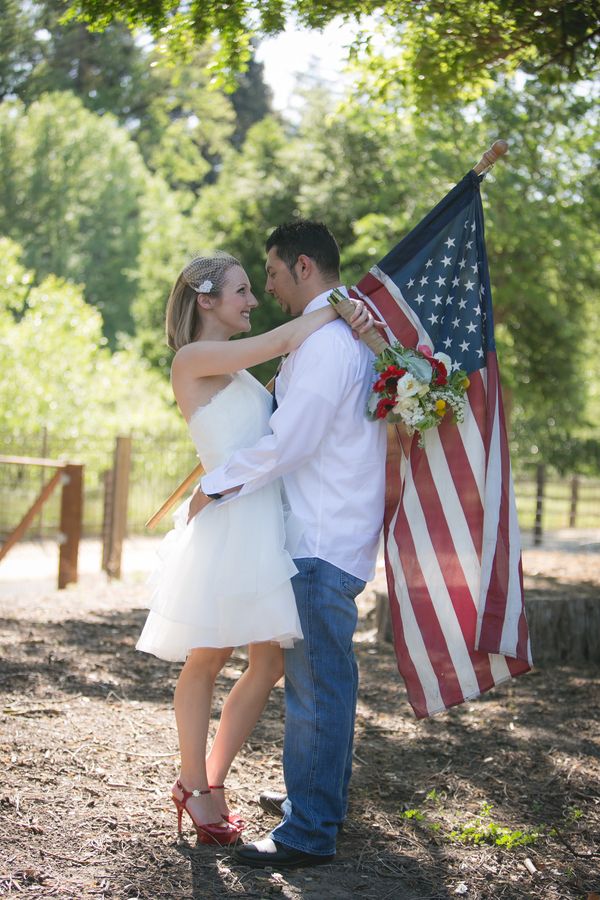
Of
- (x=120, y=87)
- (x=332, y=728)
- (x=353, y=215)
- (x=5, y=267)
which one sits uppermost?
(x=120, y=87)

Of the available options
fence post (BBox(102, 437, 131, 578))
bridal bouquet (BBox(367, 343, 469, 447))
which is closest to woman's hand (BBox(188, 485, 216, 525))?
bridal bouquet (BBox(367, 343, 469, 447))

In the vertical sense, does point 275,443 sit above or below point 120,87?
below

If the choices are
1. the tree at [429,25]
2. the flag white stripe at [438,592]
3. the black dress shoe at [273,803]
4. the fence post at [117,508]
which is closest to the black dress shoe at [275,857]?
the black dress shoe at [273,803]

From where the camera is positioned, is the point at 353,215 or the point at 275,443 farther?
the point at 353,215

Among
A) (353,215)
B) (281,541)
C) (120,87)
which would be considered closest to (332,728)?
(281,541)

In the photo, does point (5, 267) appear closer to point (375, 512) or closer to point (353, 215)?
point (353, 215)

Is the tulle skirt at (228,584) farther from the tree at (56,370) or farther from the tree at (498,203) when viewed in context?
the tree at (56,370)

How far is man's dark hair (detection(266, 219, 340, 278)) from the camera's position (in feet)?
11.4

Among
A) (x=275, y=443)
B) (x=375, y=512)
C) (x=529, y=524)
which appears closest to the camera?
(x=275, y=443)

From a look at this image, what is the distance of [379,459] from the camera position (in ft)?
11.5

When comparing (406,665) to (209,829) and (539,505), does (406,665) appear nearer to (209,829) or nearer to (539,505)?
(209,829)

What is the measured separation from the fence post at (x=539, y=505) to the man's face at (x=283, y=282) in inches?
517

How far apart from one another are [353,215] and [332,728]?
57.7ft

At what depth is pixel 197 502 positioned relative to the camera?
3.54 metres
